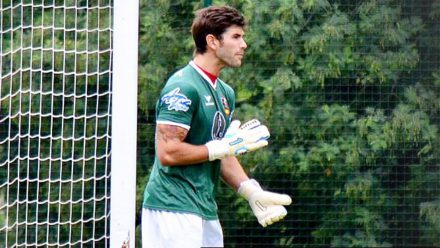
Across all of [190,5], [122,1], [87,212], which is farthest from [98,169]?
[122,1]

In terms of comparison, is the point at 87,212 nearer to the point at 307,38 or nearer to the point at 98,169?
the point at 98,169

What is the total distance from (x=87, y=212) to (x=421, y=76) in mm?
2435

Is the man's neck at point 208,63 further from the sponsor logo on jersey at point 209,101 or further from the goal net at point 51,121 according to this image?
the goal net at point 51,121

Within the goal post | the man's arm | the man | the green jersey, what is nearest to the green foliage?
the goal post

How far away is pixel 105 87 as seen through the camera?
6520 millimetres

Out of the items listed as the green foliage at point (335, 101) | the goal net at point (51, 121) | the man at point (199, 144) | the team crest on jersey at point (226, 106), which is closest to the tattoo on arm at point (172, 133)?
the man at point (199, 144)

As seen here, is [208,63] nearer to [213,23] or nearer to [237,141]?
[213,23]

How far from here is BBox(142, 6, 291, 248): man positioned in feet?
15.6

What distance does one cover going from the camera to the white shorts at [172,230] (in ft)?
15.7

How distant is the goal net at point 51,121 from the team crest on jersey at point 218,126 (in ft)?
4.67

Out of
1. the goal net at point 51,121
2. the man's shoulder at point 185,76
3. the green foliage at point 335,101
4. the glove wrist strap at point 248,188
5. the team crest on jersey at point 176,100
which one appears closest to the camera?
the team crest on jersey at point 176,100

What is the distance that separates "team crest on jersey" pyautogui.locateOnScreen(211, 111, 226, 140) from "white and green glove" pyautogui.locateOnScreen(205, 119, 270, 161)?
50 millimetres

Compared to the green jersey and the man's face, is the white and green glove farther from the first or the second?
the man's face

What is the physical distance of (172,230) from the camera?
15.7 feet
